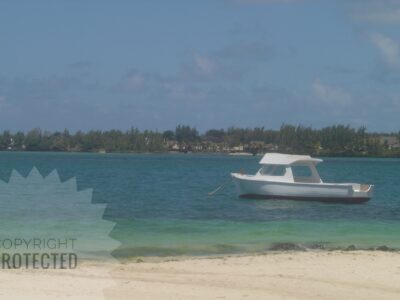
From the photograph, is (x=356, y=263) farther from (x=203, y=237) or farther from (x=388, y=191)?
(x=388, y=191)

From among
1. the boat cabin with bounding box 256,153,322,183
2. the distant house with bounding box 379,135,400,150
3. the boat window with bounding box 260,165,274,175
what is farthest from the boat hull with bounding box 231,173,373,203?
the distant house with bounding box 379,135,400,150

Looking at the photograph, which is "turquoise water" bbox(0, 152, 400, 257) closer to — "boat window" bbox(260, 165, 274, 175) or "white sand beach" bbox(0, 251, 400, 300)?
"boat window" bbox(260, 165, 274, 175)

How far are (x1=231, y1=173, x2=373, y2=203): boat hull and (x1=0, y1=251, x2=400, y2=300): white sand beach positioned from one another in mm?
21878

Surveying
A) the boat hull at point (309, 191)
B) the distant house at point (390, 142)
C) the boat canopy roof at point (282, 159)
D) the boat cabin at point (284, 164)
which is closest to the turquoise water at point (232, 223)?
the boat hull at point (309, 191)

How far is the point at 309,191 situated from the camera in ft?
129

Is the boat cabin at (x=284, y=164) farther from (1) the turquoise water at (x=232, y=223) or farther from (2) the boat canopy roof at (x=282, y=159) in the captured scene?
(1) the turquoise water at (x=232, y=223)

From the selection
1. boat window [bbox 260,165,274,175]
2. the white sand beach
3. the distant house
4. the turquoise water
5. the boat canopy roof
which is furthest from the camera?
the distant house

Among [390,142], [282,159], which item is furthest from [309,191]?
[390,142]

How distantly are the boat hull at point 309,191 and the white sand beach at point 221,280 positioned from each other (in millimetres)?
21878

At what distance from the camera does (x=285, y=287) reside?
1337 centimetres

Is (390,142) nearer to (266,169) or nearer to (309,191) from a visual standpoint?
(266,169)

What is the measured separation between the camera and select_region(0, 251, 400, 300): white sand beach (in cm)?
1261

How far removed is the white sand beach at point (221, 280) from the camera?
41.4 ft

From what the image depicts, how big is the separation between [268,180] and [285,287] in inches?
1047
